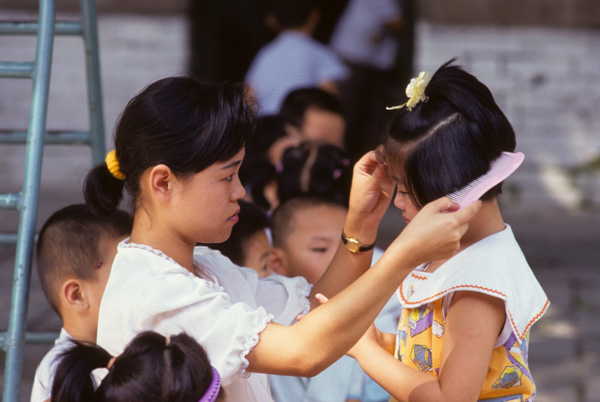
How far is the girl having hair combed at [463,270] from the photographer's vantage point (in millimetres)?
1766

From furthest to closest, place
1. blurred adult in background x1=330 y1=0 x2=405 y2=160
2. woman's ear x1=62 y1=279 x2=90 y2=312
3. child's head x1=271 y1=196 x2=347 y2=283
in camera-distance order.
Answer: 1. blurred adult in background x1=330 y1=0 x2=405 y2=160
2. child's head x1=271 y1=196 x2=347 y2=283
3. woman's ear x1=62 y1=279 x2=90 y2=312

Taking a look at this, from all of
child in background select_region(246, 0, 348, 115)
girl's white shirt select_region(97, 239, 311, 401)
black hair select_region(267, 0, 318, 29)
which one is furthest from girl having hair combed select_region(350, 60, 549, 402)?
black hair select_region(267, 0, 318, 29)

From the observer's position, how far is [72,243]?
233 cm

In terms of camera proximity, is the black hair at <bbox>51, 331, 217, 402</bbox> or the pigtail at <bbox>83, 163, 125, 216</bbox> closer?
the black hair at <bbox>51, 331, 217, 402</bbox>

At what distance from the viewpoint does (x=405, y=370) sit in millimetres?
1855

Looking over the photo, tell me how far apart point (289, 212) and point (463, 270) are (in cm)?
137

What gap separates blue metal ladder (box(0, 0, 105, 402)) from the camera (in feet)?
7.11

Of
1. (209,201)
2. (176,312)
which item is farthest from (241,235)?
(176,312)

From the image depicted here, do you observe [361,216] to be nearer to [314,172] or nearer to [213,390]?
[213,390]

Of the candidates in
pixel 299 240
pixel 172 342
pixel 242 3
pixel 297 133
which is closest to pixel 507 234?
pixel 172 342

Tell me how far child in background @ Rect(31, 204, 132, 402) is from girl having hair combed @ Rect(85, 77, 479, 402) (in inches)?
13.4

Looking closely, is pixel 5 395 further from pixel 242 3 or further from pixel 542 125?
pixel 242 3

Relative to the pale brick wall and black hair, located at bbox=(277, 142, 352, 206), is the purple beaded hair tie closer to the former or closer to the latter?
black hair, located at bbox=(277, 142, 352, 206)

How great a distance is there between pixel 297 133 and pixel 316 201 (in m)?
1.35
